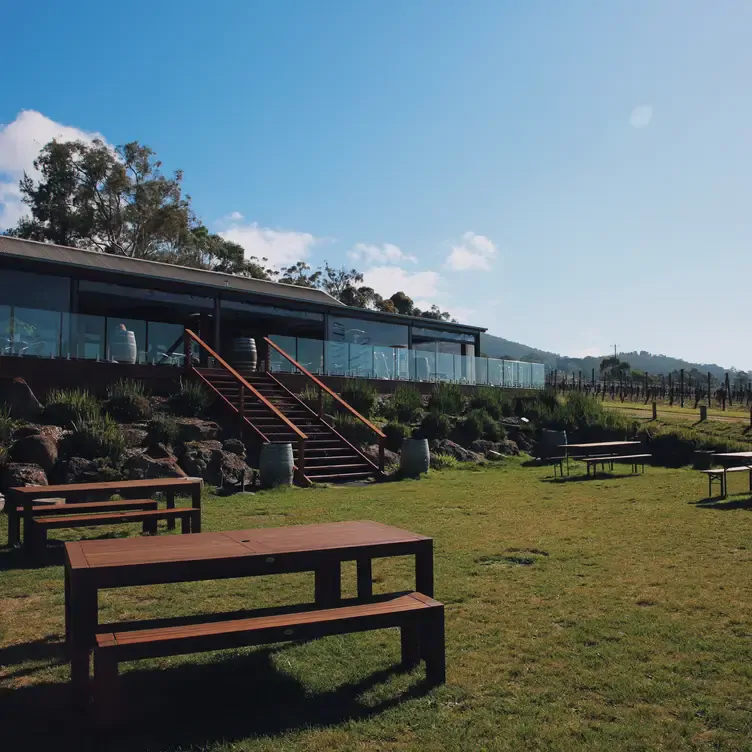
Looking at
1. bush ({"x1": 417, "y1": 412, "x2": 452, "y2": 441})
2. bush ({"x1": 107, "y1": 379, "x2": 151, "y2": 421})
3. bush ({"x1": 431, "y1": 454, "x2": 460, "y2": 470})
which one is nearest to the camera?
bush ({"x1": 107, "y1": 379, "x2": 151, "y2": 421})

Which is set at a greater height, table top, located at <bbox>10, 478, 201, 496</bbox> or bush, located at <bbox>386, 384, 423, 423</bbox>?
bush, located at <bbox>386, 384, 423, 423</bbox>

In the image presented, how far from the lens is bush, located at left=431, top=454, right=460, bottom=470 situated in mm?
15917

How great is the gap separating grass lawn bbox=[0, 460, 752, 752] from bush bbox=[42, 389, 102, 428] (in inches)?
233

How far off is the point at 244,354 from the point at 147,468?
6961 mm

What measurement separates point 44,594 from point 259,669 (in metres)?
2.43

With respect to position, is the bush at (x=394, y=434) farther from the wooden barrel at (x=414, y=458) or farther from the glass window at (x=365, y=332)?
the glass window at (x=365, y=332)

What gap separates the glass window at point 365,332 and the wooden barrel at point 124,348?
7155mm

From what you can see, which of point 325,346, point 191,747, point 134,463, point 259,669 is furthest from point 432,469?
point 191,747

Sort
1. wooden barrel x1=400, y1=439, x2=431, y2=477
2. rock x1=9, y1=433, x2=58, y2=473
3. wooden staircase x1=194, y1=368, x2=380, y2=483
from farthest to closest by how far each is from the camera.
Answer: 1. wooden barrel x1=400, y1=439, x2=431, y2=477
2. wooden staircase x1=194, y1=368, x2=380, y2=483
3. rock x1=9, y1=433, x2=58, y2=473

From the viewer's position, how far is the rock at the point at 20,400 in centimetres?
1268

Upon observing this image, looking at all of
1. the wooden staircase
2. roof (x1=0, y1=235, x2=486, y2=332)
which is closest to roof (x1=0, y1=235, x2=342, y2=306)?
roof (x1=0, y1=235, x2=486, y2=332)

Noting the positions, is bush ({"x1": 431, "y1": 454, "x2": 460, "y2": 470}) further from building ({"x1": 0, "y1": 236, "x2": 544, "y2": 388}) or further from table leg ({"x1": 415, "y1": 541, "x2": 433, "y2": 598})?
table leg ({"x1": 415, "y1": 541, "x2": 433, "y2": 598})

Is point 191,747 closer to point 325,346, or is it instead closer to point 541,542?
point 541,542

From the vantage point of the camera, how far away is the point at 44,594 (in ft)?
18.2
